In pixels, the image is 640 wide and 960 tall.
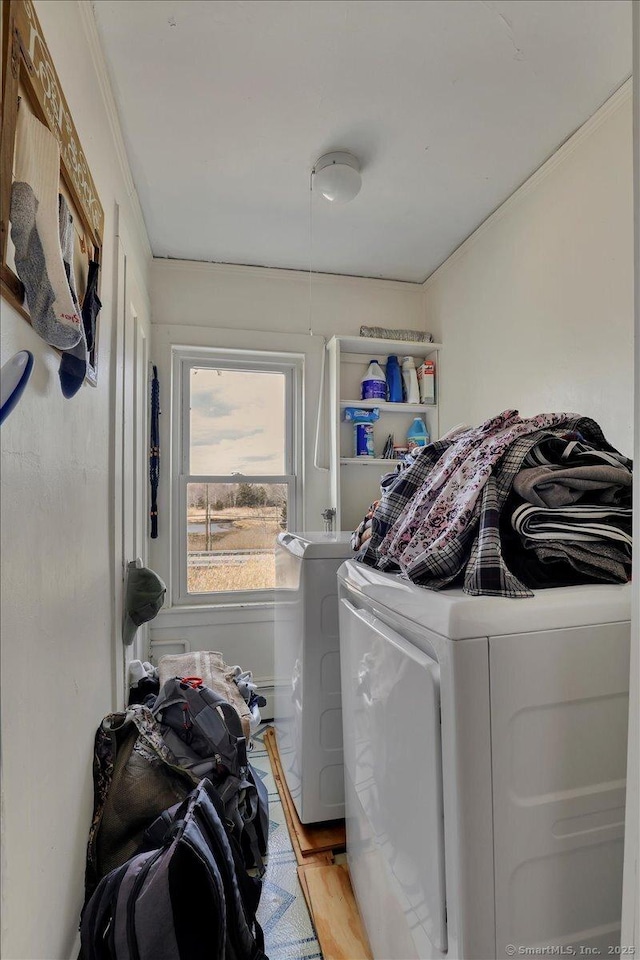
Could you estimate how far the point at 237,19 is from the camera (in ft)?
4.04

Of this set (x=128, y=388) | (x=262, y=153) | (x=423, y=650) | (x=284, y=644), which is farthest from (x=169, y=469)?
(x=423, y=650)

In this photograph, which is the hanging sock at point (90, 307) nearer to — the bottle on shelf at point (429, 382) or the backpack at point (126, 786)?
the backpack at point (126, 786)

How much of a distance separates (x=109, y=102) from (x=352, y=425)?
1.72m

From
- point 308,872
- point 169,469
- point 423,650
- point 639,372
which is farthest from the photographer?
point 169,469

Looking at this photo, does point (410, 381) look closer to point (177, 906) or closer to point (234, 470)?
point (234, 470)

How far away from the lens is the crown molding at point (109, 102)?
117 cm

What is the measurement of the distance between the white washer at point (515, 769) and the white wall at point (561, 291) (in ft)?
2.93

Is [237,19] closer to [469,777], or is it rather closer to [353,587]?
[353,587]

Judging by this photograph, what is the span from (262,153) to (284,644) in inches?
74.5

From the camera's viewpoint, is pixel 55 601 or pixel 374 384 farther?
pixel 374 384

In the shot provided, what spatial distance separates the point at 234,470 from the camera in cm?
272

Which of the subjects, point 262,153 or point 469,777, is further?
point 262,153

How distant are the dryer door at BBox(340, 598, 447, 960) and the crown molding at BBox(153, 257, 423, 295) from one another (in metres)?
2.04

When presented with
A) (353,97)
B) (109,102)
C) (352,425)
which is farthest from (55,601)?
(352,425)
